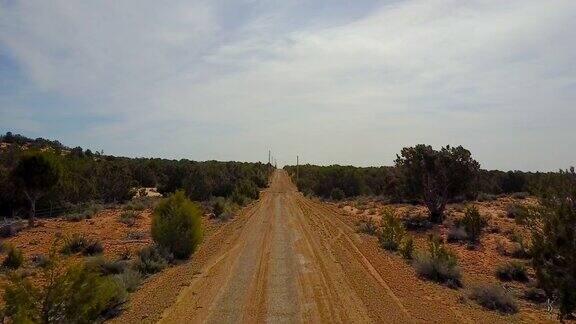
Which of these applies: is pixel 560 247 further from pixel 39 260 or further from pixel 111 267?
pixel 39 260

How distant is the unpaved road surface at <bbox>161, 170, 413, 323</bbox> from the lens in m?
11.8

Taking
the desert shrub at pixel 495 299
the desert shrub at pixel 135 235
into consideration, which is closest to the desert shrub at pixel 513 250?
the desert shrub at pixel 495 299

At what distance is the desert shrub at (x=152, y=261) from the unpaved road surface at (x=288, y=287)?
5.71 ft

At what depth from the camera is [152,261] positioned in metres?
17.3

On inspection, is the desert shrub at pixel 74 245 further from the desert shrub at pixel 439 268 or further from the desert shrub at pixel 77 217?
the desert shrub at pixel 439 268

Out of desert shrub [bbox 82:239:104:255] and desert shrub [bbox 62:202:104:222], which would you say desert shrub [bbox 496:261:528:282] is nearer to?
desert shrub [bbox 82:239:104:255]

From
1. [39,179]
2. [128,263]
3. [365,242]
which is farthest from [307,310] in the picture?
[39,179]

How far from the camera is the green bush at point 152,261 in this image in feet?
55.7

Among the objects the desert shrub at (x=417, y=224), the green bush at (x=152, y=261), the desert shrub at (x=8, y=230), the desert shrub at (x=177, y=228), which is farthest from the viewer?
the desert shrub at (x=417, y=224)

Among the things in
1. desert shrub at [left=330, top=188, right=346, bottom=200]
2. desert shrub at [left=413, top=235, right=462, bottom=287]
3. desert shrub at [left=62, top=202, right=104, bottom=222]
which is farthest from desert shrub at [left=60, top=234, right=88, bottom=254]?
desert shrub at [left=330, top=188, right=346, bottom=200]

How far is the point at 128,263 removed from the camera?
1794 centimetres

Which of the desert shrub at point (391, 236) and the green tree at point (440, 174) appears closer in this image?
the desert shrub at point (391, 236)

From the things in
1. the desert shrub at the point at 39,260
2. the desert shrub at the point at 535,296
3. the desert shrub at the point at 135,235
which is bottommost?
the desert shrub at the point at 535,296

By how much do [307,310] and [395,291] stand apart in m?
3.64
